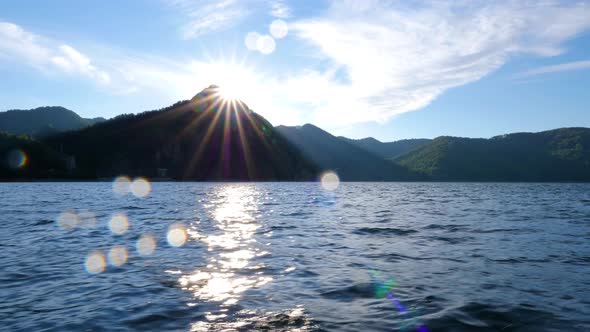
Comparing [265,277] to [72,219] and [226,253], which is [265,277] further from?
[72,219]

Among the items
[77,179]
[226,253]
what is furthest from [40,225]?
[77,179]

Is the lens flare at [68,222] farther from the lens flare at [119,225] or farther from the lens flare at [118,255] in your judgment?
the lens flare at [118,255]

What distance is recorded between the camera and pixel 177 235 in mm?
22375

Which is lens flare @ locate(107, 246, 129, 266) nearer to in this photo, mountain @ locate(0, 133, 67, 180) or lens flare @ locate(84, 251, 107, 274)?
lens flare @ locate(84, 251, 107, 274)

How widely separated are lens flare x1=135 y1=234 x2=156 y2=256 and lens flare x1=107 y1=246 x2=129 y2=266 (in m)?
0.66

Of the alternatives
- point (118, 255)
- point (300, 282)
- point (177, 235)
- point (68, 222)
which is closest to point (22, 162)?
point (68, 222)

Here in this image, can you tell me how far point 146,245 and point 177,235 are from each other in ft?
11.3

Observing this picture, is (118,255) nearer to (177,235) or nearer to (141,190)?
(177,235)

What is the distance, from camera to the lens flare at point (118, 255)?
49.3 feet

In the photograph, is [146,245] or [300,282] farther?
[146,245]

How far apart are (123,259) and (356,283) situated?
9748mm

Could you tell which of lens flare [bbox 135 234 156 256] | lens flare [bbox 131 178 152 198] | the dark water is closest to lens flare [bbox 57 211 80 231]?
the dark water

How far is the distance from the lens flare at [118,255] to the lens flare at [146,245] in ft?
2.16

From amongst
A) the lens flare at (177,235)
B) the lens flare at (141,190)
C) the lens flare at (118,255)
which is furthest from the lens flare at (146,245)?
the lens flare at (141,190)
